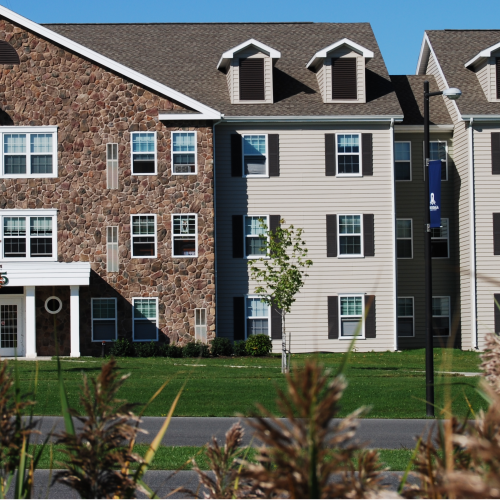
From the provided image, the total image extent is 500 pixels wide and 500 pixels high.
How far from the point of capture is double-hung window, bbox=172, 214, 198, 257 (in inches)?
1203

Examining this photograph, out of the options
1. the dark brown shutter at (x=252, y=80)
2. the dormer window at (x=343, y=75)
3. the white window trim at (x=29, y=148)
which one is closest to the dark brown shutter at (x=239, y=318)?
the dark brown shutter at (x=252, y=80)

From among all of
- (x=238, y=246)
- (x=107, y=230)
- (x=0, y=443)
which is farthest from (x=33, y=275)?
(x=0, y=443)

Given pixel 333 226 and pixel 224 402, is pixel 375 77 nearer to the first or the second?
pixel 333 226

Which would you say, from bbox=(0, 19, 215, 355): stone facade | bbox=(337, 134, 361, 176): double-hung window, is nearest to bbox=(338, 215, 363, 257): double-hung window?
bbox=(337, 134, 361, 176): double-hung window

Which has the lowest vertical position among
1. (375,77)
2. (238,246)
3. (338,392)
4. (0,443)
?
(0,443)

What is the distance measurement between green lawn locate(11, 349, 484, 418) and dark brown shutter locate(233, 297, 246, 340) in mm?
2802

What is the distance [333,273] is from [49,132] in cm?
1270

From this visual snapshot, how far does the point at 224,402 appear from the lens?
1617 centimetres

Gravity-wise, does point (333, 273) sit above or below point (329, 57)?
below

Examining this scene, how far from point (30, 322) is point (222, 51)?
15.1 metres

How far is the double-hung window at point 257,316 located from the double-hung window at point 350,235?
392 centimetres

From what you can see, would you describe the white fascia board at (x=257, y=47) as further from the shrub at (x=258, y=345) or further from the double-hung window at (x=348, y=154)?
the shrub at (x=258, y=345)

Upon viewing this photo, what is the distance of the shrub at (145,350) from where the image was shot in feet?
95.0

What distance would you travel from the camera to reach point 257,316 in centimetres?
3133
